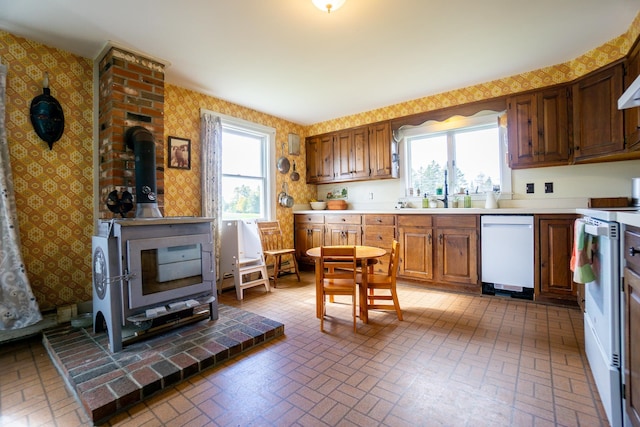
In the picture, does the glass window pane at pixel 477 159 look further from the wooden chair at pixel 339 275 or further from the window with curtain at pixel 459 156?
the wooden chair at pixel 339 275

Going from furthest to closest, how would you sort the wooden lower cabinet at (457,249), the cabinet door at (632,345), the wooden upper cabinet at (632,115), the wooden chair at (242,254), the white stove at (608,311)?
1. the wooden chair at (242,254)
2. the wooden lower cabinet at (457,249)
3. the wooden upper cabinet at (632,115)
4. the white stove at (608,311)
5. the cabinet door at (632,345)

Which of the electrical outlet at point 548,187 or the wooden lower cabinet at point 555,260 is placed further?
the electrical outlet at point 548,187

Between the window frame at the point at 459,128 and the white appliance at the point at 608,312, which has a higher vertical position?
the window frame at the point at 459,128

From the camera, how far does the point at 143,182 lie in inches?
100

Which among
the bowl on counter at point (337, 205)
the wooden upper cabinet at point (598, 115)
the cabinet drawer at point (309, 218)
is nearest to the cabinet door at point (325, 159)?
the bowl on counter at point (337, 205)

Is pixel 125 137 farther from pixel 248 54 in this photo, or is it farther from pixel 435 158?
pixel 435 158

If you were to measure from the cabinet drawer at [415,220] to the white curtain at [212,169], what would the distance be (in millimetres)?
2408

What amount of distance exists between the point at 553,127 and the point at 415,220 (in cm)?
178

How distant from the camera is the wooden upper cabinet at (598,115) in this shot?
266 centimetres

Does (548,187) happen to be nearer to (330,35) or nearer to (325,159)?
(330,35)

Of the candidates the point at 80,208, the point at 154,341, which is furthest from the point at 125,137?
the point at 154,341

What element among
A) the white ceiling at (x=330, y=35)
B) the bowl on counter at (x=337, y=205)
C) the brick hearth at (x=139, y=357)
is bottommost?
the brick hearth at (x=139, y=357)

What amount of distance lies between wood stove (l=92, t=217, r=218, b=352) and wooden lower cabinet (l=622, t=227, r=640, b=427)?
103 inches

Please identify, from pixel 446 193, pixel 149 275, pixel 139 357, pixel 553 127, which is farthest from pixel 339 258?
pixel 553 127
